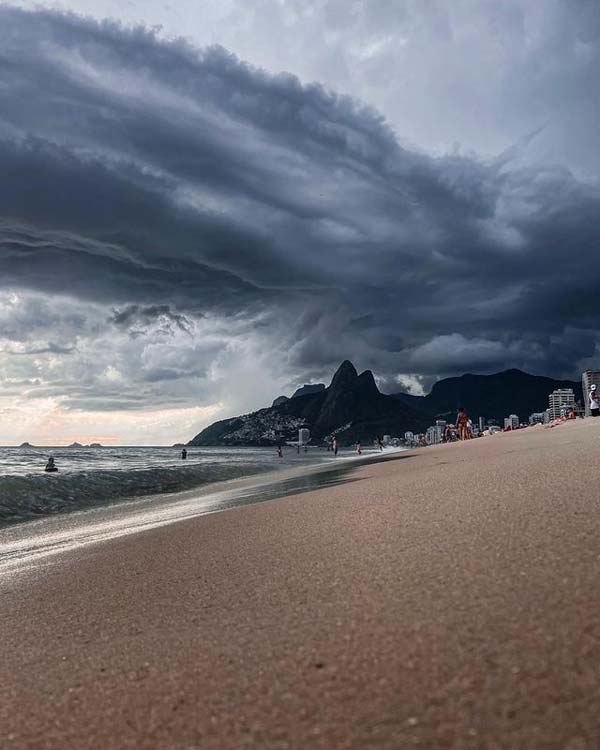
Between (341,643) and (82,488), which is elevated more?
(341,643)

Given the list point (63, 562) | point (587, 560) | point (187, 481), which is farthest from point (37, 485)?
point (587, 560)

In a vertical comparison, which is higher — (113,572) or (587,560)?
(587,560)

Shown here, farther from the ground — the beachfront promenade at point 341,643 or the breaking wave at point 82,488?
the beachfront promenade at point 341,643

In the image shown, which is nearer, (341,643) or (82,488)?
(341,643)

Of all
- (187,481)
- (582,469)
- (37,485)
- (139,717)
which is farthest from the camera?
(187,481)

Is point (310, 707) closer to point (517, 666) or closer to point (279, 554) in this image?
point (517, 666)

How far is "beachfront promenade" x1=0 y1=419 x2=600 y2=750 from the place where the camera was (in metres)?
1.64

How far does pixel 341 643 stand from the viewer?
7.14 feet

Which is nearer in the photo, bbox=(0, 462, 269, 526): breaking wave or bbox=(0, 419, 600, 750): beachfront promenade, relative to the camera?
bbox=(0, 419, 600, 750): beachfront promenade

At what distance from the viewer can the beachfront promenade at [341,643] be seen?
1.64 m

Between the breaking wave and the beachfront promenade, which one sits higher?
the beachfront promenade

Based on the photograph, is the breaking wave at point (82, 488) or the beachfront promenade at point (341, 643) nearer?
the beachfront promenade at point (341, 643)

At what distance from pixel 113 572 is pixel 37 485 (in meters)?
17.6

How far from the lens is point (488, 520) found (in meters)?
3.71
